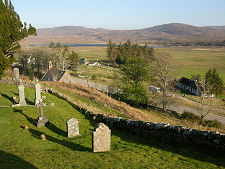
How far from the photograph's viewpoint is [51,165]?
27.6 feet

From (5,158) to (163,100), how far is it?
2951cm

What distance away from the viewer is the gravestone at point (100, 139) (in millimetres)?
10469

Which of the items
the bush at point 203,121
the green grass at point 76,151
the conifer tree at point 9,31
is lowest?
the bush at point 203,121

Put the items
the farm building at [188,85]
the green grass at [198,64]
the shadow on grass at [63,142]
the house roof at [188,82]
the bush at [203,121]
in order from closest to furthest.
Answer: the shadow on grass at [63,142], the bush at [203,121], the farm building at [188,85], the house roof at [188,82], the green grass at [198,64]

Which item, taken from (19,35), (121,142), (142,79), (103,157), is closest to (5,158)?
(103,157)

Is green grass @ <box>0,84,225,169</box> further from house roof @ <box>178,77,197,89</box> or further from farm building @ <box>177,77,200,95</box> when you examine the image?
house roof @ <box>178,77,197,89</box>

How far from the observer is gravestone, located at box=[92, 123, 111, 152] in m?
10.5

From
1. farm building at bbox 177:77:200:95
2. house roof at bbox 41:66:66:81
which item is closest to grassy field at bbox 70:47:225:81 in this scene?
farm building at bbox 177:77:200:95

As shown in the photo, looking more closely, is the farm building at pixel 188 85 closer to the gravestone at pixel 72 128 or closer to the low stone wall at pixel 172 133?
the low stone wall at pixel 172 133

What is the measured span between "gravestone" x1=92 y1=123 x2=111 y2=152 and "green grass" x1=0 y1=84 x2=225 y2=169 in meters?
0.43

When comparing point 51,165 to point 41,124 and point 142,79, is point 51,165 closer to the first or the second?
point 41,124

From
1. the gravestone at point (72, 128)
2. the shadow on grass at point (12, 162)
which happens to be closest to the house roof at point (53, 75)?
the gravestone at point (72, 128)

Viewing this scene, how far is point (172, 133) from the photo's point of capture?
11.7 m

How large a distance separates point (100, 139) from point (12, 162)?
4.24 m
